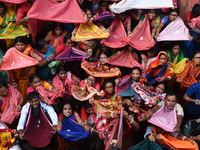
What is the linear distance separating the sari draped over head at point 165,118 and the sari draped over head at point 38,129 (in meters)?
1.87

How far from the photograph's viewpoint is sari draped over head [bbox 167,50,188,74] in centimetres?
494

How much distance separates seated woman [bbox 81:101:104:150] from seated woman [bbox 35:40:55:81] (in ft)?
3.73

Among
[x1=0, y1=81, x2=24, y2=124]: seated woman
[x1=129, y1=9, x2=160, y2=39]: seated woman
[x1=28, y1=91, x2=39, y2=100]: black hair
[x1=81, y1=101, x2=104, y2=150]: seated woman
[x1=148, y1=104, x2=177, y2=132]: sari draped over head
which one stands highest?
[x1=129, y1=9, x2=160, y2=39]: seated woman

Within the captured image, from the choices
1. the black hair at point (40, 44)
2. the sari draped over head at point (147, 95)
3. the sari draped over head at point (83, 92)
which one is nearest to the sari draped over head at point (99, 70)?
the sari draped over head at point (83, 92)

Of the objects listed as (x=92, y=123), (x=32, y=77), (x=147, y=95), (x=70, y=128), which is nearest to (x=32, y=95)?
(x=32, y=77)

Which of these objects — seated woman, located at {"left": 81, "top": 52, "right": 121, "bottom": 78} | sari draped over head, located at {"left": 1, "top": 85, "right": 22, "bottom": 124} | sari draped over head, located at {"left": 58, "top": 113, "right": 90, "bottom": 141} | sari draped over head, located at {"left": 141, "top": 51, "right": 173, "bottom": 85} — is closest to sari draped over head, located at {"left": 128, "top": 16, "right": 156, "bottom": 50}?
sari draped over head, located at {"left": 141, "top": 51, "right": 173, "bottom": 85}

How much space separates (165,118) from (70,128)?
5.76ft

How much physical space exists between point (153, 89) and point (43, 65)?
2358 mm

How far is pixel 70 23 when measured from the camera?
18.3 feet

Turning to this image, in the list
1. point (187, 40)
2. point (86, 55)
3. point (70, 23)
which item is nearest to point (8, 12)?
Result: point (70, 23)

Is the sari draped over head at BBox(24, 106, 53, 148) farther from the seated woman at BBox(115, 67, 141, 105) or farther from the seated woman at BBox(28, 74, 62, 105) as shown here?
the seated woman at BBox(115, 67, 141, 105)

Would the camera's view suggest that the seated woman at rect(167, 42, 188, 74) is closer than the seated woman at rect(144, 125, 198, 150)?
No

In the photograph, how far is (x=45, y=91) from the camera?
4.67 meters

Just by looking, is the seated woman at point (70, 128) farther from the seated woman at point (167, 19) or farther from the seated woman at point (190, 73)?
the seated woman at point (167, 19)
